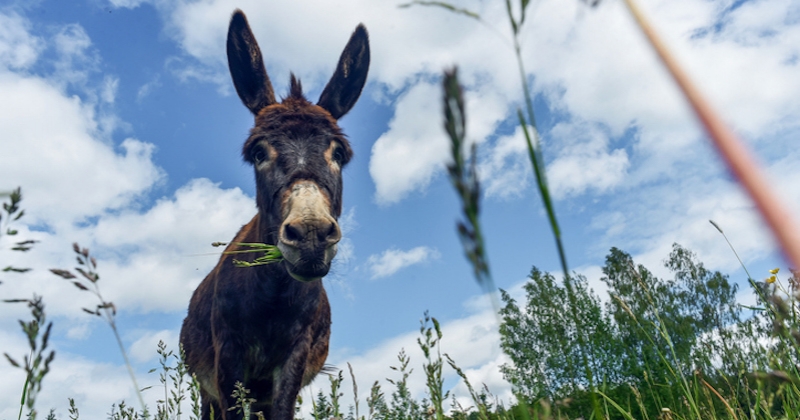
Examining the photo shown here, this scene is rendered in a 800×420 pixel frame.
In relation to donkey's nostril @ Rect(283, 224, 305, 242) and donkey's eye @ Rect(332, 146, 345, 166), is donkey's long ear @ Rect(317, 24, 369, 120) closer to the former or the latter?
donkey's eye @ Rect(332, 146, 345, 166)

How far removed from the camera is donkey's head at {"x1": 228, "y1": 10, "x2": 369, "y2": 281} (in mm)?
3781

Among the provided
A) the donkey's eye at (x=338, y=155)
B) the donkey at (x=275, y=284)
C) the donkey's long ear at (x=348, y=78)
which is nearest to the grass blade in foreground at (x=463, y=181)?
the donkey at (x=275, y=284)

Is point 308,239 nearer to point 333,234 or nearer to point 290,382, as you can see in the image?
point 333,234

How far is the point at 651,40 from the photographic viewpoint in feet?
1.31

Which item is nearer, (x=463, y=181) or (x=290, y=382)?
(x=463, y=181)

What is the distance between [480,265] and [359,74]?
6108mm

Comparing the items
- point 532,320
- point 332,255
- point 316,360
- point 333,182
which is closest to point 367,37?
point 333,182

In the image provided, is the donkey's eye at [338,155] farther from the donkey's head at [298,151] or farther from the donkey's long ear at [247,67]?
the donkey's long ear at [247,67]

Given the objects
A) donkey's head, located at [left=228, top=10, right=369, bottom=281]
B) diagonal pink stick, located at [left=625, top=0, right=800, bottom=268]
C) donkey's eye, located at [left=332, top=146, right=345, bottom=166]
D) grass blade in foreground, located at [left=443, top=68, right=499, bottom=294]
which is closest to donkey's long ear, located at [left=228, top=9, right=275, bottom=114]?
donkey's head, located at [left=228, top=10, right=369, bottom=281]

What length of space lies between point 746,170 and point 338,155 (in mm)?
5242

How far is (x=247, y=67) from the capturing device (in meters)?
6.17

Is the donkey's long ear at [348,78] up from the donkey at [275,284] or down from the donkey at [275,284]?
up

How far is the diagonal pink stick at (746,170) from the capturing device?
25 centimetres

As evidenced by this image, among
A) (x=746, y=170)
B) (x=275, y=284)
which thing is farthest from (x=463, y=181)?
(x=275, y=284)
